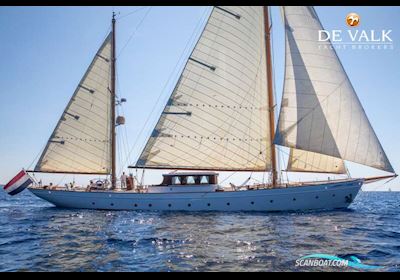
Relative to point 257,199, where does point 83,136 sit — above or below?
above

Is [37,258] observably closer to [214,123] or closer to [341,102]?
[214,123]

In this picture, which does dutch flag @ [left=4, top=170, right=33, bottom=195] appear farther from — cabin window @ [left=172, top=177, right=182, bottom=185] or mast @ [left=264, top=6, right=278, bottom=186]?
mast @ [left=264, top=6, right=278, bottom=186]

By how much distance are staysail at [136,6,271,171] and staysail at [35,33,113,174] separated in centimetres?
532

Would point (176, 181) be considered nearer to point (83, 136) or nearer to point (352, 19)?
point (83, 136)

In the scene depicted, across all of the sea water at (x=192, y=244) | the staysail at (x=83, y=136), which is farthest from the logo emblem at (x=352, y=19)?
the staysail at (x=83, y=136)

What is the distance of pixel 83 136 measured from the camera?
25.8 meters

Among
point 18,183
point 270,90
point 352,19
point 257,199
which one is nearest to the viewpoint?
point 352,19

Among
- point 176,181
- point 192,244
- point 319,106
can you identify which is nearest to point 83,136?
point 176,181

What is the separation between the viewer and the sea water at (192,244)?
8.94m

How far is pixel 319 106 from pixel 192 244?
13.1 meters

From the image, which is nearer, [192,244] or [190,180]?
[192,244]

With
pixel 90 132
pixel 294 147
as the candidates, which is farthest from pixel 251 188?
pixel 90 132

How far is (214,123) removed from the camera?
22359mm

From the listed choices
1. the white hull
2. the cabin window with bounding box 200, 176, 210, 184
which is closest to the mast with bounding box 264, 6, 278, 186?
the white hull
